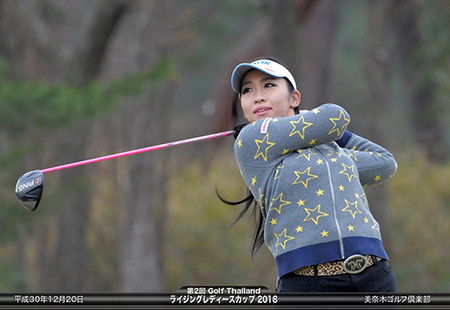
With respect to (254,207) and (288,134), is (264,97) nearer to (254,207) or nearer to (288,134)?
(288,134)

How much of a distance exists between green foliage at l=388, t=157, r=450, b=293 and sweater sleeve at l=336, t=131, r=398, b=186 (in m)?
9.20

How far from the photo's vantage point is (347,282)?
2.97 metres

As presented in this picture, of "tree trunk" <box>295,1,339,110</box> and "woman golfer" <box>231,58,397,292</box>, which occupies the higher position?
"tree trunk" <box>295,1,339,110</box>

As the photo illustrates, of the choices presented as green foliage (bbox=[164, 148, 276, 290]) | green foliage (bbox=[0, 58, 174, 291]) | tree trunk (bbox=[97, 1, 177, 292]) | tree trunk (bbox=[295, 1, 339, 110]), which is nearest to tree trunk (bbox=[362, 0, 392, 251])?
tree trunk (bbox=[295, 1, 339, 110])

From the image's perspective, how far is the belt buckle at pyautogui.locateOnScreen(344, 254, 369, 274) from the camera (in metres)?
2.95

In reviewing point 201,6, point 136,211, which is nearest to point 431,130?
point 201,6

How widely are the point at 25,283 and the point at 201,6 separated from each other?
310 inches

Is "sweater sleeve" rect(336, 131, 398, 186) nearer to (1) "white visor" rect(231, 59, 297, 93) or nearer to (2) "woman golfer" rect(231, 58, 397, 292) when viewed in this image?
(2) "woman golfer" rect(231, 58, 397, 292)

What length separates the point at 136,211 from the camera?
1190 cm

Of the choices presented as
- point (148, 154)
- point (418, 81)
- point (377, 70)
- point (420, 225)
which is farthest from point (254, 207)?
point (418, 81)

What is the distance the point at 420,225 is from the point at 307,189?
10.4 meters

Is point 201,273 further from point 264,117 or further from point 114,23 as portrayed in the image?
point 264,117

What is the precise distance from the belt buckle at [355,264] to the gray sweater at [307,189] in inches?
0.9

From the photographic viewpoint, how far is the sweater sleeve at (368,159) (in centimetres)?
328
